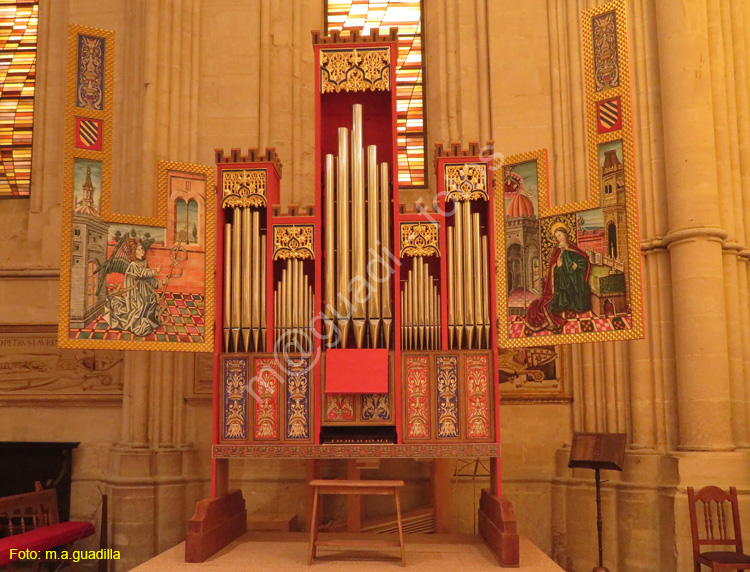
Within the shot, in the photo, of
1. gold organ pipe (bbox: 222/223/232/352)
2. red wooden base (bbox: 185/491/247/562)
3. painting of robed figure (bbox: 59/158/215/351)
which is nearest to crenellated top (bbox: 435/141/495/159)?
gold organ pipe (bbox: 222/223/232/352)

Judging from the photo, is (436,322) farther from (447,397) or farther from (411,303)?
(447,397)

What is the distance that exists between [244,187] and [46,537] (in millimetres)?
3918

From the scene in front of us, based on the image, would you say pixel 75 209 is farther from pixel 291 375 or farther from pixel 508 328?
pixel 508 328

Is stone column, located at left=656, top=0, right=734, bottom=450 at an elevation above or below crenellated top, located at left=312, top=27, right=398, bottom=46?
below

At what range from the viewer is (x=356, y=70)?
7.36 meters

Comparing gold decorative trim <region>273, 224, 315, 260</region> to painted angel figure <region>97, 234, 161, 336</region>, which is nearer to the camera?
painted angel figure <region>97, 234, 161, 336</region>

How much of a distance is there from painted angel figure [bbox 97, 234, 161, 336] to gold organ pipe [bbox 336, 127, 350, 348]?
171 centimetres

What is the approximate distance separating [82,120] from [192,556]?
13.3 ft

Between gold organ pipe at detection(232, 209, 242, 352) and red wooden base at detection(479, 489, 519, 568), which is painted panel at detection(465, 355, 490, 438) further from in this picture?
gold organ pipe at detection(232, 209, 242, 352)

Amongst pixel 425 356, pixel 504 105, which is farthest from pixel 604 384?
pixel 504 105

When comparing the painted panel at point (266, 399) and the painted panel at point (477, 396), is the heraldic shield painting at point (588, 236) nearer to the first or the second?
the painted panel at point (477, 396)

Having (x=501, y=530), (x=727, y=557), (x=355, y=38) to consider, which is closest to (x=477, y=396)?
(x=501, y=530)

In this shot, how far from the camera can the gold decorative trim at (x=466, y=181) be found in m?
7.27

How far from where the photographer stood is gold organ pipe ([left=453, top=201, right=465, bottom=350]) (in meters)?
7.01
